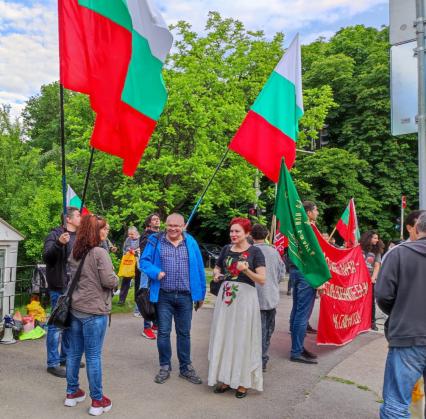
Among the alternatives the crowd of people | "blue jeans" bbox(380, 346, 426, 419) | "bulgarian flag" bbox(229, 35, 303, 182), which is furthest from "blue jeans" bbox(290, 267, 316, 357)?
"blue jeans" bbox(380, 346, 426, 419)

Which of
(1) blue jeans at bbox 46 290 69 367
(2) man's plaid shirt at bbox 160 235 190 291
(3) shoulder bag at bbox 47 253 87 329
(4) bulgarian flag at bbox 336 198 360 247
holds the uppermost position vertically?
(4) bulgarian flag at bbox 336 198 360 247

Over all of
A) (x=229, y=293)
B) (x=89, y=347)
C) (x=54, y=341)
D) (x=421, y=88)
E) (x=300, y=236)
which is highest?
(x=421, y=88)

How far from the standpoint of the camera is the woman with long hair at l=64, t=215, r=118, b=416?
13.8ft

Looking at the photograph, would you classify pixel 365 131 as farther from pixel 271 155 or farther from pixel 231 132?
pixel 271 155

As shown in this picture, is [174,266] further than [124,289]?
No

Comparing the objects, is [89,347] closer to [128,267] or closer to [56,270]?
[56,270]

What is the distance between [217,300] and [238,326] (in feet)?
1.26

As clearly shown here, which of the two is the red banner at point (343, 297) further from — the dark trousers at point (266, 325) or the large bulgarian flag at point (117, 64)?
the large bulgarian flag at point (117, 64)

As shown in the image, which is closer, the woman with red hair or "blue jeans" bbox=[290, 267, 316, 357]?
the woman with red hair

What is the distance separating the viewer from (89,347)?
4.20 m

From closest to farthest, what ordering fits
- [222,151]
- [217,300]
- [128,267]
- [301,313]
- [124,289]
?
[217,300] → [301,313] → [128,267] → [124,289] → [222,151]

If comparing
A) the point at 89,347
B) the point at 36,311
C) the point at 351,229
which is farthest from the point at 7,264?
the point at 351,229

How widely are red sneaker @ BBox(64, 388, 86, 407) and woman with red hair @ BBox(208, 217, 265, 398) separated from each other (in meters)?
1.28

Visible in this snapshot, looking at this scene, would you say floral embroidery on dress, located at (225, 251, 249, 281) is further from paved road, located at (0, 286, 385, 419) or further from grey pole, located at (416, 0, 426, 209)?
grey pole, located at (416, 0, 426, 209)
